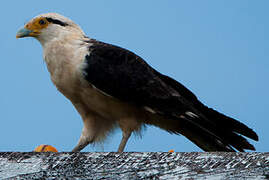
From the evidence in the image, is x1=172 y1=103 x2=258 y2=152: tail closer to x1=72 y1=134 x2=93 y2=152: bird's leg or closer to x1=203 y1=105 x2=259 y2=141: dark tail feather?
x1=203 y1=105 x2=259 y2=141: dark tail feather

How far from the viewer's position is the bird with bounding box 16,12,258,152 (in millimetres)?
3729

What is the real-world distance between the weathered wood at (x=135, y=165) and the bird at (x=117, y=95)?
209 centimetres

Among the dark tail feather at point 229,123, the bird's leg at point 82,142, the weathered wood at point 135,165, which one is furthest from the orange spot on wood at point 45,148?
the dark tail feather at point 229,123

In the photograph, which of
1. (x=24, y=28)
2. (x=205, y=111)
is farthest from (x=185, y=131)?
(x=24, y=28)

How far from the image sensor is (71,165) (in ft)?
5.23

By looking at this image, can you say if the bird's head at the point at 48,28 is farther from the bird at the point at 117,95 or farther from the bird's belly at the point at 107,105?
the bird's belly at the point at 107,105

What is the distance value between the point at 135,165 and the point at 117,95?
2.19 meters

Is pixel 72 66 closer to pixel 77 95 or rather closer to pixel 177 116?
pixel 77 95

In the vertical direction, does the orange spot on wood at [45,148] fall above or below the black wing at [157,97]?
below

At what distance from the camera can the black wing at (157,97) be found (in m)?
3.73

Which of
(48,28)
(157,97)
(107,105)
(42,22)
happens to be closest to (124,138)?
(107,105)

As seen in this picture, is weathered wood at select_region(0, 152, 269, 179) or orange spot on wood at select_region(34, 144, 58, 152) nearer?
weathered wood at select_region(0, 152, 269, 179)

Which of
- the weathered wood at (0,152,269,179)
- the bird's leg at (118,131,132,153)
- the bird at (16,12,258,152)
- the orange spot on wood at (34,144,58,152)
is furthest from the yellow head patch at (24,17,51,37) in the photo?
the weathered wood at (0,152,269,179)

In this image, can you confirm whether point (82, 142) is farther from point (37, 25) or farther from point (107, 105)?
point (37, 25)
